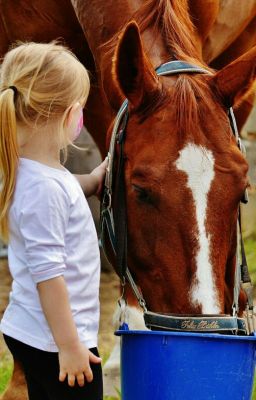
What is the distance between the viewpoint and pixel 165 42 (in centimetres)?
322

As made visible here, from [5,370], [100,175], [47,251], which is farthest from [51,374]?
[5,370]

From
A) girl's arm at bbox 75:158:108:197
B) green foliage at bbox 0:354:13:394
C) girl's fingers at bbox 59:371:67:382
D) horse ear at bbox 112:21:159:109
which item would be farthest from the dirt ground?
girl's fingers at bbox 59:371:67:382

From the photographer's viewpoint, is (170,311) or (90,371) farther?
(170,311)

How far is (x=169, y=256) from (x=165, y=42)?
875 mm

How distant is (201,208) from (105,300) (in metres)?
3.11

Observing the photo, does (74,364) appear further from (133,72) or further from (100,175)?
(133,72)

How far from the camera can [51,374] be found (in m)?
2.51

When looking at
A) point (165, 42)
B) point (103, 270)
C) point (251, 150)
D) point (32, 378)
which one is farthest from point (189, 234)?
point (251, 150)

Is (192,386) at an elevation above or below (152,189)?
below

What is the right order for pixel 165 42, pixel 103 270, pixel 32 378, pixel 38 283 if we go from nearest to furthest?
1. pixel 38 283
2. pixel 32 378
3. pixel 165 42
4. pixel 103 270

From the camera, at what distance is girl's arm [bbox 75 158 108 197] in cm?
303

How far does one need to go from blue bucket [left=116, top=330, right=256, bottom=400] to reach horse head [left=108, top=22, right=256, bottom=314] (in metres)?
0.13

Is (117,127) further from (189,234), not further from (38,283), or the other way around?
(38,283)

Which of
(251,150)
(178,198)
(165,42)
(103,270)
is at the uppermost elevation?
(165,42)
